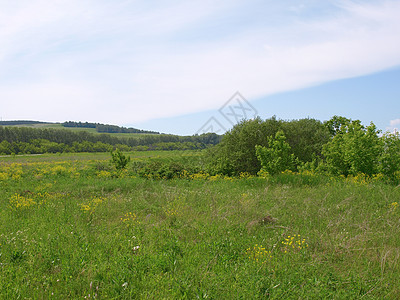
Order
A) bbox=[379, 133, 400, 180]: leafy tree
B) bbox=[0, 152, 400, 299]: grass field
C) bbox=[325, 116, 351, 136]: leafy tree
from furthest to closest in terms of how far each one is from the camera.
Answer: bbox=[325, 116, 351, 136]: leafy tree, bbox=[379, 133, 400, 180]: leafy tree, bbox=[0, 152, 400, 299]: grass field

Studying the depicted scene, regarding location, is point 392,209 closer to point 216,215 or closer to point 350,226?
point 350,226

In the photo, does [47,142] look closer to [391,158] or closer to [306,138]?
[306,138]

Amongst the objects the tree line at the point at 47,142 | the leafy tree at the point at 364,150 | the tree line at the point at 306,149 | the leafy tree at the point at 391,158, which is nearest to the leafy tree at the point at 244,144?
the tree line at the point at 306,149

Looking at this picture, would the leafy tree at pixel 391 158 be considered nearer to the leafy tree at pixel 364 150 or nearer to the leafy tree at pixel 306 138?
the leafy tree at pixel 364 150

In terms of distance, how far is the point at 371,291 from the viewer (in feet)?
10.7

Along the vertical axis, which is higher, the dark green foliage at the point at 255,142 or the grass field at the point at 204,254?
the dark green foliage at the point at 255,142

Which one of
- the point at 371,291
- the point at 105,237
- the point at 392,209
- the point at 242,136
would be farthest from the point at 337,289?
the point at 242,136

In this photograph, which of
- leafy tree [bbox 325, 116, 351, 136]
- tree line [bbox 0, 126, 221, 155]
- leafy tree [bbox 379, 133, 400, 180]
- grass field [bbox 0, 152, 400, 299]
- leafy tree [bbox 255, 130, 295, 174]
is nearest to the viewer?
grass field [bbox 0, 152, 400, 299]

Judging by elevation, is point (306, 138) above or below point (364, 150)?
above

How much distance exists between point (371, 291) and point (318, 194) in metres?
5.87

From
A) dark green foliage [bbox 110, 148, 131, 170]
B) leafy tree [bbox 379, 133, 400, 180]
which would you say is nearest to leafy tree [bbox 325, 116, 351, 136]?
leafy tree [bbox 379, 133, 400, 180]

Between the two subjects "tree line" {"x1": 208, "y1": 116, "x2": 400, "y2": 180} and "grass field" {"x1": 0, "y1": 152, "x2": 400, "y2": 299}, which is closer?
"grass field" {"x1": 0, "y1": 152, "x2": 400, "y2": 299}

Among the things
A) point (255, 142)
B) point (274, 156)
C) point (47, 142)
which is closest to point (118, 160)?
point (255, 142)

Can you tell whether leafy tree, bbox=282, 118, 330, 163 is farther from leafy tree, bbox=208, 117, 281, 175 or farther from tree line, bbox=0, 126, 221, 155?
tree line, bbox=0, 126, 221, 155
